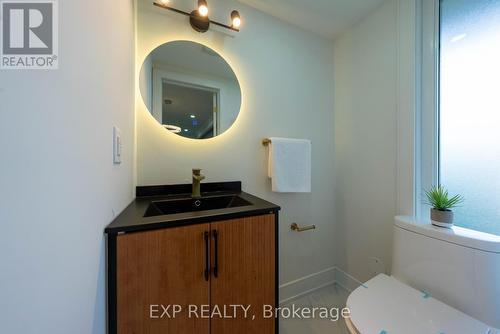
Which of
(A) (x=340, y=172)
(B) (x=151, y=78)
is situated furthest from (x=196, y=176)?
(A) (x=340, y=172)

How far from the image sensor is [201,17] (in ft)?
4.10

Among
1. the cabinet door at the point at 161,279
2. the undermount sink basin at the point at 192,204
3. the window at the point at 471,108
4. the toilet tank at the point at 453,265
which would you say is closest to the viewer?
the cabinet door at the point at 161,279

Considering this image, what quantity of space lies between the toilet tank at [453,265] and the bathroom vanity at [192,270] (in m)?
0.78

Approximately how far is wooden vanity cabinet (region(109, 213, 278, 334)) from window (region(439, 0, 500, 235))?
1118mm

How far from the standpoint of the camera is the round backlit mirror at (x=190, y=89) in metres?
1.23

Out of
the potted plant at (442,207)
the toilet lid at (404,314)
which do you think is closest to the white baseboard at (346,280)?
the toilet lid at (404,314)

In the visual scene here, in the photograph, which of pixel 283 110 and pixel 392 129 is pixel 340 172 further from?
pixel 283 110

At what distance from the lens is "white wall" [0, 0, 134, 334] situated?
0.30m

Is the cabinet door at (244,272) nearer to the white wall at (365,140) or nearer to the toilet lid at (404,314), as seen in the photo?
the toilet lid at (404,314)

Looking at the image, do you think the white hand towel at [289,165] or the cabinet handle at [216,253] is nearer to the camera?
the cabinet handle at [216,253]

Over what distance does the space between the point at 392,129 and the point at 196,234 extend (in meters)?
1.49

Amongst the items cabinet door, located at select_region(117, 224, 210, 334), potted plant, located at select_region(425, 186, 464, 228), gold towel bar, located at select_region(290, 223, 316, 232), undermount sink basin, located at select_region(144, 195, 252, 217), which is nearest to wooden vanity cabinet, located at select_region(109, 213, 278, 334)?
cabinet door, located at select_region(117, 224, 210, 334)

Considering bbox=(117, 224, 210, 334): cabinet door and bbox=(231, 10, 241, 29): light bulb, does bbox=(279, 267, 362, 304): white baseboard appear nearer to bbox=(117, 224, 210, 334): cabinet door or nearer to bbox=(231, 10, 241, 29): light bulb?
bbox=(117, 224, 210, 334): cabinet door

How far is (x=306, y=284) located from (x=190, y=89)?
1854 millimetres
